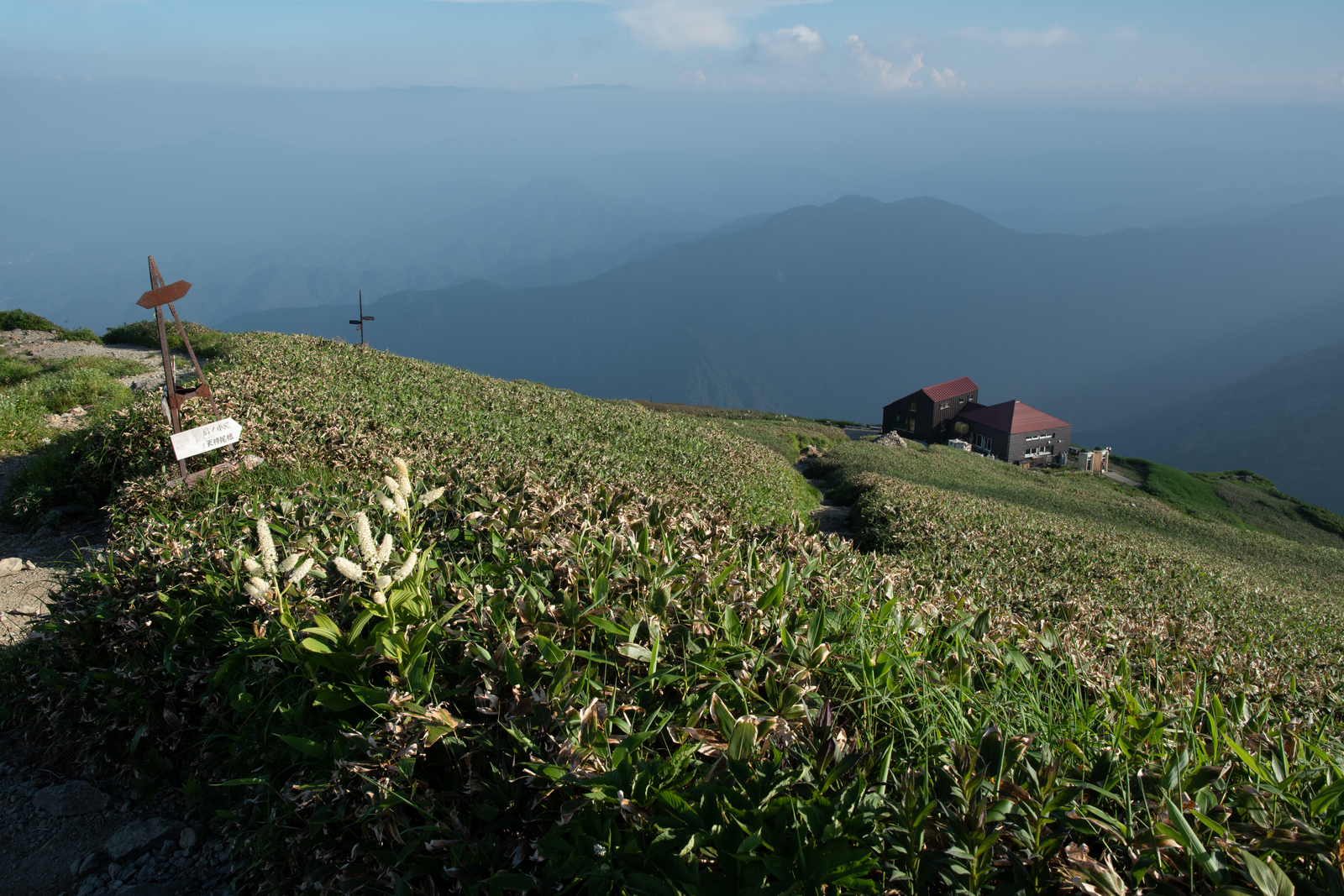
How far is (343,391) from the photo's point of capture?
10133 mm

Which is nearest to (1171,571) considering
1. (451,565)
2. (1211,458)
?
(451,565)

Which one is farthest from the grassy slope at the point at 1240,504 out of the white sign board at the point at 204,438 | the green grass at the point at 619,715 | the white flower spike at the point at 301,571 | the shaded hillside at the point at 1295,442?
the shaded hillside at the point at 1295,442

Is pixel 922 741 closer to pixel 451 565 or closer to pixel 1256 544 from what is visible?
pixel 451 565

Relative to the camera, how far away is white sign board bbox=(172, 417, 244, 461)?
552cm

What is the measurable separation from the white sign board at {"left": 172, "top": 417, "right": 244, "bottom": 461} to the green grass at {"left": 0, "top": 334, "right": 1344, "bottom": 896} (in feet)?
1.48

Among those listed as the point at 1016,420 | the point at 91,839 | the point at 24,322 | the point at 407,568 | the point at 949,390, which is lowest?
the point at 1016,420

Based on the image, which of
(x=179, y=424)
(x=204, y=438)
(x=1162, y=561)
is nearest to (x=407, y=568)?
(x=204, y=438)

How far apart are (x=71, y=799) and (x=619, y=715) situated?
3235mm

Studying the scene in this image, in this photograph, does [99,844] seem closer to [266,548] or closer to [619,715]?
[266,548]

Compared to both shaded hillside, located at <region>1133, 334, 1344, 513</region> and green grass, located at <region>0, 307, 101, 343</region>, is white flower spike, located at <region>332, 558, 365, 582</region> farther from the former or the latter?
shaded hillside, located at <region>1133, 334, 1344, 513</region>

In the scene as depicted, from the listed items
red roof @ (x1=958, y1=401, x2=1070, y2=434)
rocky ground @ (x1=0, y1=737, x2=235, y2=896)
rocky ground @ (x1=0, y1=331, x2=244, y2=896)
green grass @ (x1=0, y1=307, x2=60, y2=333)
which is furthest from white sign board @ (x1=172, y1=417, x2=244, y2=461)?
red roof @ (x1=958, y1=401, x2=1070, y2=434)

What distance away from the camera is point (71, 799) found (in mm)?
3596

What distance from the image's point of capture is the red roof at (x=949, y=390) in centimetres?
7594

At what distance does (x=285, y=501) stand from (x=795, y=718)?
3555 mm
